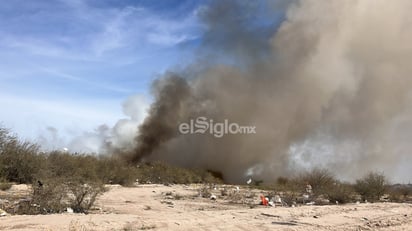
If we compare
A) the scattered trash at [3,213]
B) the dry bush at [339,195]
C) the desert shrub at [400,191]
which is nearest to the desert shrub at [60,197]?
the scattered trash at [3,213]

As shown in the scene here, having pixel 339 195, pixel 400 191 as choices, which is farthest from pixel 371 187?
pixel 400 191

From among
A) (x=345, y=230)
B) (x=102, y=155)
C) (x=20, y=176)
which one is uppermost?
(x=102, y=155)

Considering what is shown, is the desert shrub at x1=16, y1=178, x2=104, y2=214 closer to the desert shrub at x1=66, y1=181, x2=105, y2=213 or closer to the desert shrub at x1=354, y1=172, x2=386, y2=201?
the desert shrub at x1=66, y1=181, x2=105, y2=213

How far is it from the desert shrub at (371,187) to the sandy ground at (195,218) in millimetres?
6346

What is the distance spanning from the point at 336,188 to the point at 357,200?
3.97ft

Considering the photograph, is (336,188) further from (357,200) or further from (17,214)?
(17,214)

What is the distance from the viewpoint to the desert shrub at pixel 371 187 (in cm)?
2678

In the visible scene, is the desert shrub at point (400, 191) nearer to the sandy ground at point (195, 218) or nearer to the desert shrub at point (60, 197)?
the sandy ground at point (195, 218)

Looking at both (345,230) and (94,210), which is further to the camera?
(94,210)

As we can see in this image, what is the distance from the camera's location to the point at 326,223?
578 inches

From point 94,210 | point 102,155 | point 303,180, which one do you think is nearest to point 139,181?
point 102,155

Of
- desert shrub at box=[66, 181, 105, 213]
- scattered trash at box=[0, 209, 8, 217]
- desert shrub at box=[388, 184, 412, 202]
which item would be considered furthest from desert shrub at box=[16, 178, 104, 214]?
desert shrub at box=[388, 184, 412, 202]

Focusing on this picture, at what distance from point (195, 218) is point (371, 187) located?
16.2 metres

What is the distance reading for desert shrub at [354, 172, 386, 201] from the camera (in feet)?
87.9
